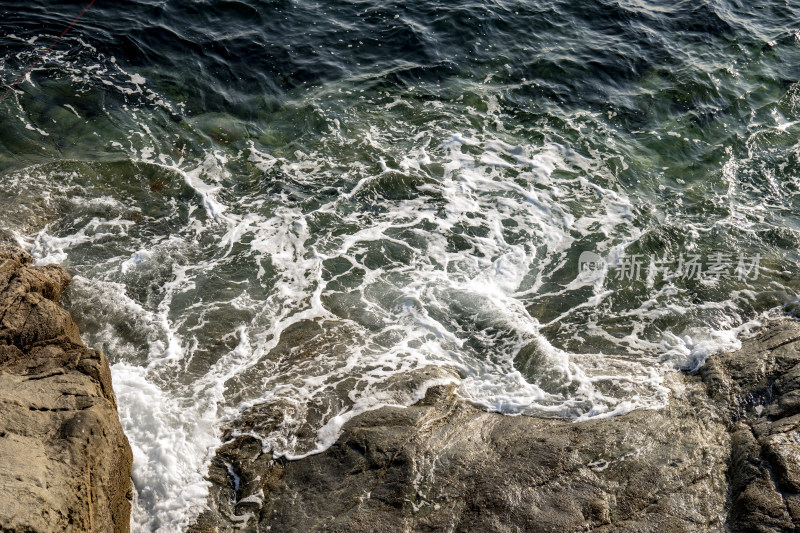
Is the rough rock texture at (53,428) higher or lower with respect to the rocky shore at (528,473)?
higher

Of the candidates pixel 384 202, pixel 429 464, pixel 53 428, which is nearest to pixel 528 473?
pixel 429 464

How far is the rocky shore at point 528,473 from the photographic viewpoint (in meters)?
4.73

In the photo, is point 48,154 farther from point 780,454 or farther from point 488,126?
point 780,454

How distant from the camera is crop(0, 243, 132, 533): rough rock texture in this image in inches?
159

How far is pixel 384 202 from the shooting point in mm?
9078

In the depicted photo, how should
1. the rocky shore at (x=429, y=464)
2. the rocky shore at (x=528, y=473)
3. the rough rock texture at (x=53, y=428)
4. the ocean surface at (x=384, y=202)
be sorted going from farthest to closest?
the ocean surface at (x=384, y=202) → the rocky shore at (x=528, y=473) → the rocky shore at (x=429, y=464) → the rough rock texture at (x=53, y=428)

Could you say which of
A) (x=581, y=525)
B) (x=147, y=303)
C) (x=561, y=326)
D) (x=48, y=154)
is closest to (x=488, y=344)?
(x=561, y=326)

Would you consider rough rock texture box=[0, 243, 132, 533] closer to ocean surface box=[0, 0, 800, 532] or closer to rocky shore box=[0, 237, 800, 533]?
rocky shore box=[0, 237, 800, 533]

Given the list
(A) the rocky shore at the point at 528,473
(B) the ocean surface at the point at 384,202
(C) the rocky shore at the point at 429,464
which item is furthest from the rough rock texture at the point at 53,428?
(A) the rocky shore at the point at 528,473

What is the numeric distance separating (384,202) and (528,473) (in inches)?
200

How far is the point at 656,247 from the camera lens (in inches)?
341

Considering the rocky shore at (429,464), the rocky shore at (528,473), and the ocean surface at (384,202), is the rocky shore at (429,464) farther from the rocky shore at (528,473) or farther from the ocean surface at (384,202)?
the ocean surface at (384,202)

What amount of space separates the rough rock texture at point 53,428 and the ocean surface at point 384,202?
58cm

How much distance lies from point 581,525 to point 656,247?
5.20 meters
